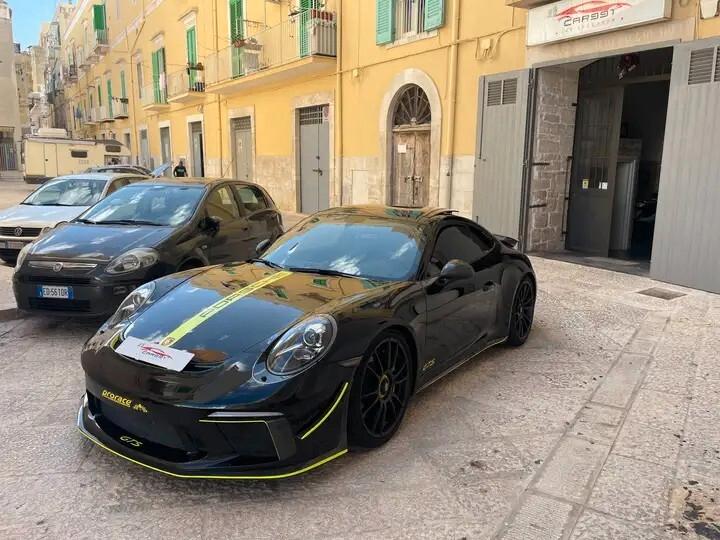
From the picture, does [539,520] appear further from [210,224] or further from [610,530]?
[210,224]

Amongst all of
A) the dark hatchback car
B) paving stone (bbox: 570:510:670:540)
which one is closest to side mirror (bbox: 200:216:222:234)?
the dark hatchback car

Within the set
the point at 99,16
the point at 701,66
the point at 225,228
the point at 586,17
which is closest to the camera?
the point at 225,228

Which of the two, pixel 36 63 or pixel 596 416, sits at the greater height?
pixel 36 63

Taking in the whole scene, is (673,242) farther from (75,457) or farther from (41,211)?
(41,211)

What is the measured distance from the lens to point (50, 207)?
29.1ft

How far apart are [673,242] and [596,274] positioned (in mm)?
1187

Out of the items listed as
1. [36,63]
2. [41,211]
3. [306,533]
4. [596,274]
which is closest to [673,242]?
[596,274]

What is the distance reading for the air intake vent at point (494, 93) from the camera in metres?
9.82

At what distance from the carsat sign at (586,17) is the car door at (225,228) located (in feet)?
17.8

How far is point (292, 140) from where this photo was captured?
16531 mm

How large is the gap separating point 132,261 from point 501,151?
6.73m

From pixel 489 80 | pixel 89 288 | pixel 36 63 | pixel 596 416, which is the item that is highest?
pixel 36 63

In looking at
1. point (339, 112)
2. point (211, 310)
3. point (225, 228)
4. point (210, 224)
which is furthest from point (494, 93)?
point (211, 310)

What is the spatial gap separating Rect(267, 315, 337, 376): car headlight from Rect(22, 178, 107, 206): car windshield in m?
7.30
